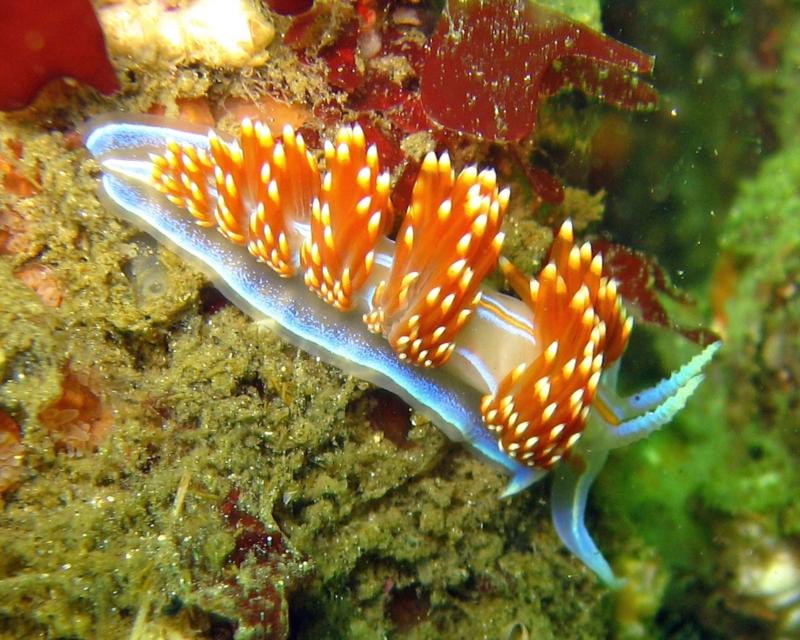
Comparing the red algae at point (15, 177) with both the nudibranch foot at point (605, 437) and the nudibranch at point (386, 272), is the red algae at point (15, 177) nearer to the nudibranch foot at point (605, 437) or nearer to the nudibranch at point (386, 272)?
the nudibranch at point (386, 272)

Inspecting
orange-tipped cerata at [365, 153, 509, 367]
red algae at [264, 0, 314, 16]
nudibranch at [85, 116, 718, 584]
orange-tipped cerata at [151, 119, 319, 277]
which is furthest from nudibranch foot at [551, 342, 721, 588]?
red algae at [264, 0, 314, 16]

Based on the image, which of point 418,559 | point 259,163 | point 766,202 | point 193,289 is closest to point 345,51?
point 259,163

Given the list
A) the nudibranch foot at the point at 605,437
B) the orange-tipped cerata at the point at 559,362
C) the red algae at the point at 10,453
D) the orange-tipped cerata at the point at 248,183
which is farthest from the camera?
the nudibranch foot at the point at 605,437

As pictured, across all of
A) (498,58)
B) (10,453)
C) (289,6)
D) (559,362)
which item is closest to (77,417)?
(10,453)

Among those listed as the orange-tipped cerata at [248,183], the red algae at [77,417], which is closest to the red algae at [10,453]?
the red algae at [77,417]

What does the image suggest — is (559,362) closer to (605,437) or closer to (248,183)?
(605,437)

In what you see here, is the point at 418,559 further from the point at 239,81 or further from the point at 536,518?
the point at 239,81
